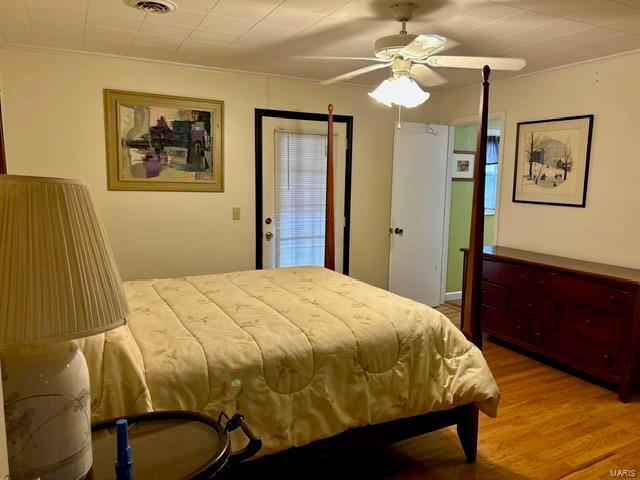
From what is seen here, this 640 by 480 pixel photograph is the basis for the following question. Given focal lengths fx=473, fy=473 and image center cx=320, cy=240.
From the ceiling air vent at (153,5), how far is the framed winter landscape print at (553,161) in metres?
2.99

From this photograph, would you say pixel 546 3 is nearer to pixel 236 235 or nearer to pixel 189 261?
pixel 236 235

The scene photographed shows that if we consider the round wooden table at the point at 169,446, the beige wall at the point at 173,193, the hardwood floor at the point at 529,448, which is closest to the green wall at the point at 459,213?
the beige wall at the point at 173,193

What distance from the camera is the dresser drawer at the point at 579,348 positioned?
3084mm

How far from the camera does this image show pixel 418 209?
4.90 meters

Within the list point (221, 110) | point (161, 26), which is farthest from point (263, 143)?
point (161, 26)

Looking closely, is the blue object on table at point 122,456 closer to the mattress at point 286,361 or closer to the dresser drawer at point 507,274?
the mattress at point 286,361

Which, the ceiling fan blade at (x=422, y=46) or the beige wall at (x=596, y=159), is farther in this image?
the beige wall at (x=596, y=159)

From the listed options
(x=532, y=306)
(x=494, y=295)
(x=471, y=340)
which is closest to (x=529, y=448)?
(x=471, y=340)

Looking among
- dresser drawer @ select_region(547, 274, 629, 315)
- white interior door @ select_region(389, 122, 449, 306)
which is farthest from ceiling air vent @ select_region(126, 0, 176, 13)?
dresser drawer @ select_region(547, 274, 629, 315)

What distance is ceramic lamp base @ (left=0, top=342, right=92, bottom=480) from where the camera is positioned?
3.04 feet

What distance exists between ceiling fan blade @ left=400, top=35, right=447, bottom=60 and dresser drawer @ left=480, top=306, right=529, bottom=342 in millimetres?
2267

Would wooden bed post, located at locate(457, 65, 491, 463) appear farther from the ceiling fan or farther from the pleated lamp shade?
the pleated lamp shade

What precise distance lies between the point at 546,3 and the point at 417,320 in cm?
173

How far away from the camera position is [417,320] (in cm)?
225
